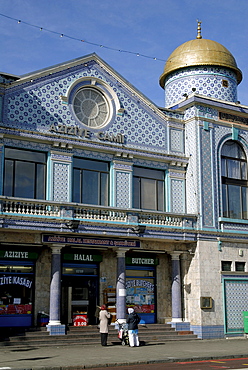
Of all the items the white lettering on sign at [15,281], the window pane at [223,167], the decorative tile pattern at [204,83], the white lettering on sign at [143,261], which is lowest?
the white lettering on sign at [15,281]

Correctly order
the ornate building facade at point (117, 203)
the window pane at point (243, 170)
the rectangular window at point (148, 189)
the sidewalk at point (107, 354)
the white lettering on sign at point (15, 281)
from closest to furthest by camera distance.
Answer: the sidewalk at point (107, 354) < the white lettering on sign at point (15, 281) < the ornate building facade at point (117, 203) < the rectangular window at point (148, 189) < the window pane at point (243, 170)

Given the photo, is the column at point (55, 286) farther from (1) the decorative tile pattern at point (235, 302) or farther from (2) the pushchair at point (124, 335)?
(1) the decorative tile pattern at point (235, 302)

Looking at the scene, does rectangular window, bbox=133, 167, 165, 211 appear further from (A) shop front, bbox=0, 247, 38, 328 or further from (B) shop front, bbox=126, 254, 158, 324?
(A) shop front, bbox=0, 247, 38, 328

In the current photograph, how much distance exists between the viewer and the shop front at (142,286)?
26875 millimetres

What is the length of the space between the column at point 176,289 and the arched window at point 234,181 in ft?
12.9

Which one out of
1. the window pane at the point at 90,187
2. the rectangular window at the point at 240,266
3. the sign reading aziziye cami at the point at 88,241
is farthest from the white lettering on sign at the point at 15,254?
the rectangular window at the point at 240,266

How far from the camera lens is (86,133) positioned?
25.9m

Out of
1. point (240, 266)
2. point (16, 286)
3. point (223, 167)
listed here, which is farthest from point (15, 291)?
point (223, 167)

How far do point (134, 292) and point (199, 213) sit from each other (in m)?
5.30

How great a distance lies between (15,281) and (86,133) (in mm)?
7808

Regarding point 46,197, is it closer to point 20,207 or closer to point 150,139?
point 20,207

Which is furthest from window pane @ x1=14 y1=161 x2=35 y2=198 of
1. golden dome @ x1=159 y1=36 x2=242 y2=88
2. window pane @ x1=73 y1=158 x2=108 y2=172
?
golden dome @ x1=159 y1=36 x2=242 y2=88

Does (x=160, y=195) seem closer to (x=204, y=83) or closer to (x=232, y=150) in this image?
(x=232, y=150)

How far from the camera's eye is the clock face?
86.6 ft
